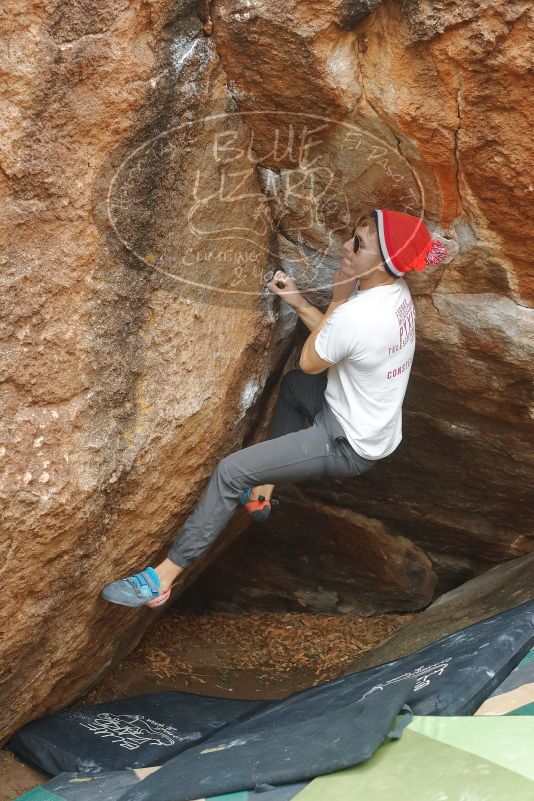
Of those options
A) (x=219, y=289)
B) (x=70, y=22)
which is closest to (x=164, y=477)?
(x=219, y=289)

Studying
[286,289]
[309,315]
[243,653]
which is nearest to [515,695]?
[309,315]

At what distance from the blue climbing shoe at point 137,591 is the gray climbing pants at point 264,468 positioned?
0.13m

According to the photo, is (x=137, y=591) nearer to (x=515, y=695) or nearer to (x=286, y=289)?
(x=286, y=289)

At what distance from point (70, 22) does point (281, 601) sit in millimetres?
3999

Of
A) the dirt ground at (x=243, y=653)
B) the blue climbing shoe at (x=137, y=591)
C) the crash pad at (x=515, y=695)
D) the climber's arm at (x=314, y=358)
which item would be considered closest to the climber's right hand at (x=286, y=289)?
the climber's arm at (x=314, y=358)

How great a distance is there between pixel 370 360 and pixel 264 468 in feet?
2.06

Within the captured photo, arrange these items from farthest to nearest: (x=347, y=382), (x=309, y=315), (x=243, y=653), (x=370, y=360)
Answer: (x=243, y=653) < (x=309, y=315) < (x=347, y=382) < (x=370, y=360)

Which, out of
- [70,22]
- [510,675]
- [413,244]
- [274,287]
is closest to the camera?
[70,22]

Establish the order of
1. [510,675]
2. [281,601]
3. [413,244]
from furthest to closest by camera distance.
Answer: [281,601]
[413,244]
[510,675]

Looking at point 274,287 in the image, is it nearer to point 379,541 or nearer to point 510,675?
point 510,675

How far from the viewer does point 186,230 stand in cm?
364

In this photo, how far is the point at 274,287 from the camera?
4.04 meters

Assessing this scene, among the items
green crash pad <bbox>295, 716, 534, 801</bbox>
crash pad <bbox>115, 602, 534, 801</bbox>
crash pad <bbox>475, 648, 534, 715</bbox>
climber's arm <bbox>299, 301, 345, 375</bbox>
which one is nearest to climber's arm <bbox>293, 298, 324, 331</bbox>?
climber's arm <bbox>299, 301, 345, 375</bbox>

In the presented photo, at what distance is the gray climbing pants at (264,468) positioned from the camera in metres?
3.81
